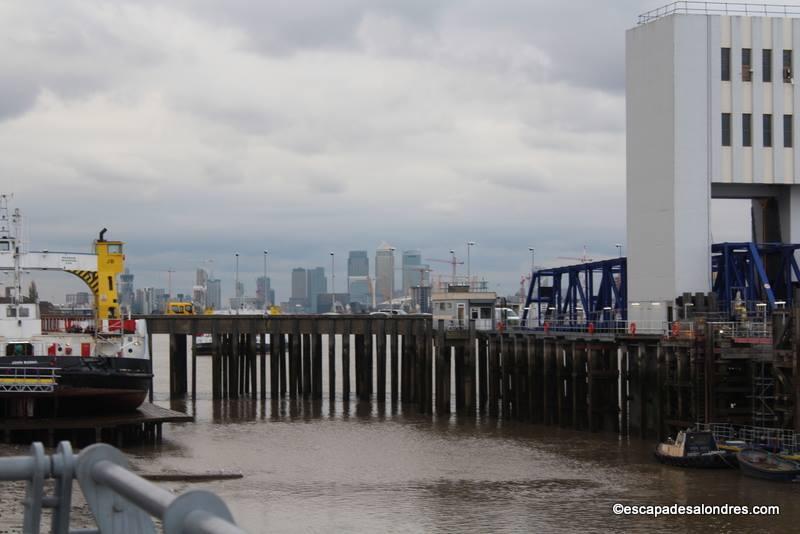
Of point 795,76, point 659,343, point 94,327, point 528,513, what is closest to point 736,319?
point 659,343

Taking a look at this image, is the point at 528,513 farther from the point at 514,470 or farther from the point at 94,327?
the point at 94,327

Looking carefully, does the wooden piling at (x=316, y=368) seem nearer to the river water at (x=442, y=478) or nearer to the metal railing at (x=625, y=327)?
the river water at (x=442, y=478)

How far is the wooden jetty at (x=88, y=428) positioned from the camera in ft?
136

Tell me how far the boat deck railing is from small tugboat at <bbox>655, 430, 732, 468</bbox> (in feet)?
73.8

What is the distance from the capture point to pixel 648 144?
175 feet

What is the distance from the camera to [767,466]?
3647 centimetres

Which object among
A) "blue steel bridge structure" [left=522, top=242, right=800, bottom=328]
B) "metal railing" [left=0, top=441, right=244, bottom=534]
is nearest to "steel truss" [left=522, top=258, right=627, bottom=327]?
"blue steel bridge structure" [left=522, top=242, right=800, bottom=328]

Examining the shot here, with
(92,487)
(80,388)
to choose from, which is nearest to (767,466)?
(80,388)

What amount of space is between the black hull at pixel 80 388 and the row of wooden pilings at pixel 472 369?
63.9ft

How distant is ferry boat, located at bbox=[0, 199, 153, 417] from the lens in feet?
141

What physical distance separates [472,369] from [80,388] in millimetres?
25097

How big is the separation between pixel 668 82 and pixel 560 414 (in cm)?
1599

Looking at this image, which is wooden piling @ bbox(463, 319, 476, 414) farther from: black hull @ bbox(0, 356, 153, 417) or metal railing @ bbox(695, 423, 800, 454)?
black hull @ bbox(0, 356, 153, 417)

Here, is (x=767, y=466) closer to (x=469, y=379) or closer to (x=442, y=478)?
(x=442, y=478)
